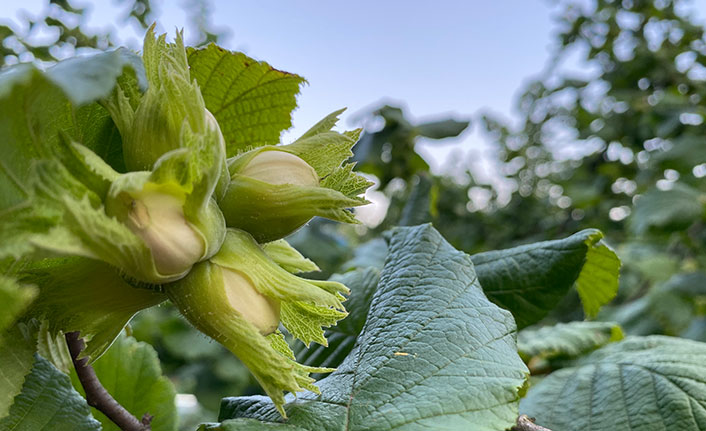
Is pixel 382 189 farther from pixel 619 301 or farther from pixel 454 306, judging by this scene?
pixel 619 301

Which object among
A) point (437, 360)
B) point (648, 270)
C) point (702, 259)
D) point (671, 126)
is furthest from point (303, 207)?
point (702, 259)

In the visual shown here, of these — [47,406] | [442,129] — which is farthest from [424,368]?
[442,129]

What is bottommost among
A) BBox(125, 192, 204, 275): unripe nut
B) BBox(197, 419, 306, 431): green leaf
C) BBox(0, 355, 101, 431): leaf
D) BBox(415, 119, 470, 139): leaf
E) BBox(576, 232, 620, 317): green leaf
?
BBox(0, 355, 101, 431): leaf

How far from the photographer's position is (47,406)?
60cm

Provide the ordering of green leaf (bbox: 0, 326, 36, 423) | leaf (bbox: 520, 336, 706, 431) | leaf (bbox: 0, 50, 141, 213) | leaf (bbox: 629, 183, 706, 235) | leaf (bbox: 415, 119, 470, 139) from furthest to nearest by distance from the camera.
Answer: leaf (bbox: 629, 183, 706, 235), leaf (bbox: 415, 119, 470, 139), leaf (bbox: 520, 336, 706, 431), green leaf (bbox: 0, 326, 36, 423), leaf (bbox: 0, 50, 141, 213)

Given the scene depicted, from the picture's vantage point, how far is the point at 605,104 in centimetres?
335

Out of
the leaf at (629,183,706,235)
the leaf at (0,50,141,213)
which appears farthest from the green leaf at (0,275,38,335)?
the leaf at (629,183,706,235)

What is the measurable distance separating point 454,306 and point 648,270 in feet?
9.89

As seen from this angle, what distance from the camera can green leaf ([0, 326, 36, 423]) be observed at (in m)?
0.43

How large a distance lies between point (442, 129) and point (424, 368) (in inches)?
58.8

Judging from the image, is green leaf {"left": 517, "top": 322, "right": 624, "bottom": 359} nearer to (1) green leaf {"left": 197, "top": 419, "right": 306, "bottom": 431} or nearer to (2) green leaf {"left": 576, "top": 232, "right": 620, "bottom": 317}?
(2) green leaf {"left": 576, "top": 232, "right": 620, "bottom": 317}

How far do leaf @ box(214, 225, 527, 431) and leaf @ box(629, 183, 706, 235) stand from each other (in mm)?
1974

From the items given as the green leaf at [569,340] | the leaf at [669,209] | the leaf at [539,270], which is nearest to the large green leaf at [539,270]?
the leaf at [539,270]

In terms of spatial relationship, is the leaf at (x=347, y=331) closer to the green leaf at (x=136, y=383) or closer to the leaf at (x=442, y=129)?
the green leaf at (x=136, y=383)
